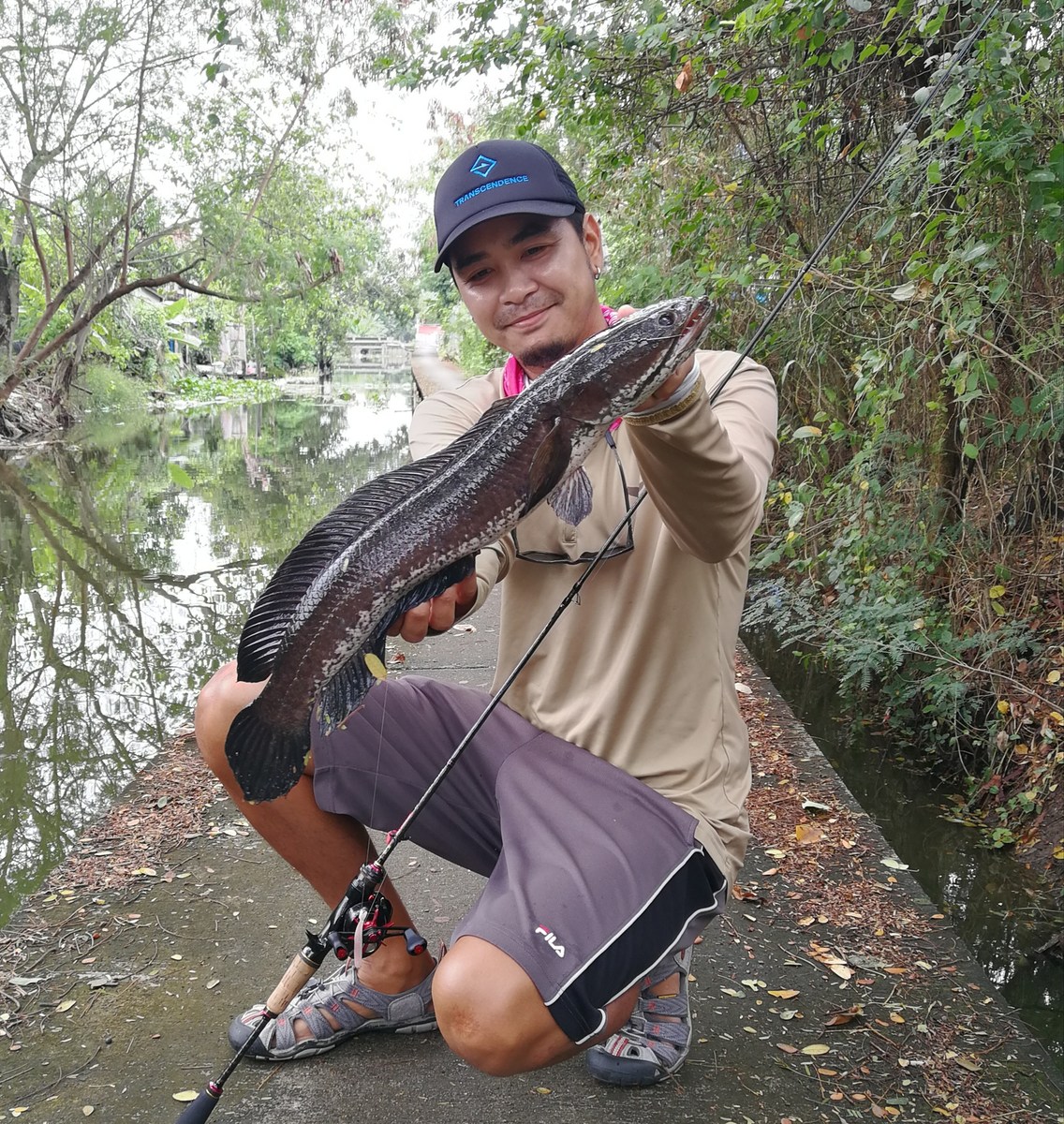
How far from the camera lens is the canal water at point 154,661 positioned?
4.02 metres

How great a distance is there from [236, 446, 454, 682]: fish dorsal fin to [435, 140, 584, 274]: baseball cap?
2.40 feet

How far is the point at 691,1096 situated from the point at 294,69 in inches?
859

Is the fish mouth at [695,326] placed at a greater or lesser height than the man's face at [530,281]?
lesser

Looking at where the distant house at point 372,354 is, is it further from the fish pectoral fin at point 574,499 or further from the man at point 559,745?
the fish pectoral fin at point 574,499

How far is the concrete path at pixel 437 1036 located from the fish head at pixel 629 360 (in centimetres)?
177

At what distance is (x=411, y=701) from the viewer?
2.55 metres

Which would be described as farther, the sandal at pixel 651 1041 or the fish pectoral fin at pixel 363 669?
the sandal at pixel 651 1041

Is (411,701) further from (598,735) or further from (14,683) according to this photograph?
(14,683)

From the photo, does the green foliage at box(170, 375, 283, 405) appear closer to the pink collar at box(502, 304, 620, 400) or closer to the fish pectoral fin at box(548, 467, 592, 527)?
the pink collar at box(502, 304, 620, 400)

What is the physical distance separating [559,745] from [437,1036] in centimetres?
95

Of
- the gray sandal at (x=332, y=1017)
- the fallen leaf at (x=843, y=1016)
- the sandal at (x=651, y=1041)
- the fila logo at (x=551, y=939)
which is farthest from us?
the fallen leaf at (x=843, y=1016)

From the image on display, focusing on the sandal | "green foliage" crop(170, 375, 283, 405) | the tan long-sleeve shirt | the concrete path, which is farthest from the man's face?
"green foliage" crop(170, 375, 283, 405)

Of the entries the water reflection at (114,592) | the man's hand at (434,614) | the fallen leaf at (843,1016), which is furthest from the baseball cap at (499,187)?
the water reflection at (114,592)

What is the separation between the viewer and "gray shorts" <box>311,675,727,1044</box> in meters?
1.92
